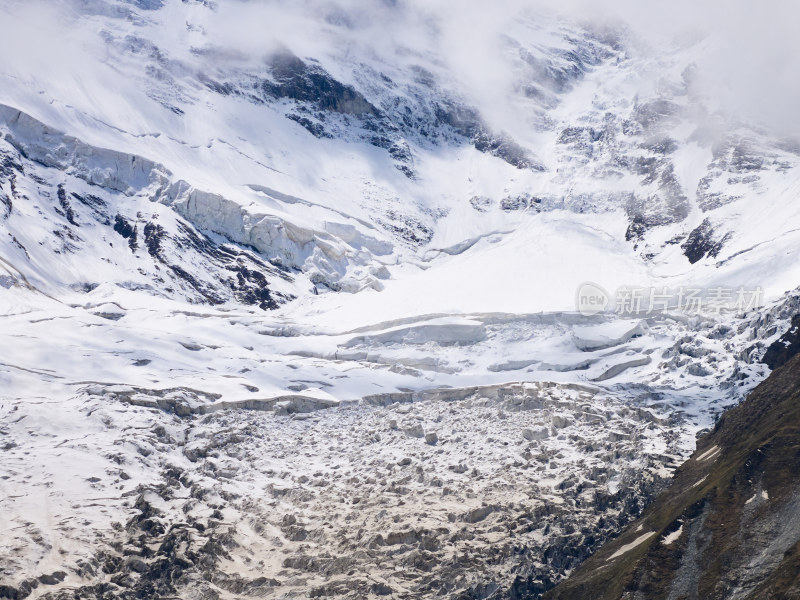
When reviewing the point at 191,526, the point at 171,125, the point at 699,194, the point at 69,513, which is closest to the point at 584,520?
the point at 191,526

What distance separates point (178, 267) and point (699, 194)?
81639 mm

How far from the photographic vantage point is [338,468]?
101m

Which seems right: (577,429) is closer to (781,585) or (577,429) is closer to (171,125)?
(781,585)

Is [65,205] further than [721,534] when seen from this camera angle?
Yes

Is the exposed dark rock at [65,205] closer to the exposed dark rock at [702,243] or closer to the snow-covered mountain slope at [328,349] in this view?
the snow-covered mountain slope at [328,349]

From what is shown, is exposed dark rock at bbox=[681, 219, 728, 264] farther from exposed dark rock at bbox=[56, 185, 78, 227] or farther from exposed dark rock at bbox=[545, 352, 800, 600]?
exposed dark rock at bbox=[56, 185, 78, 227]
